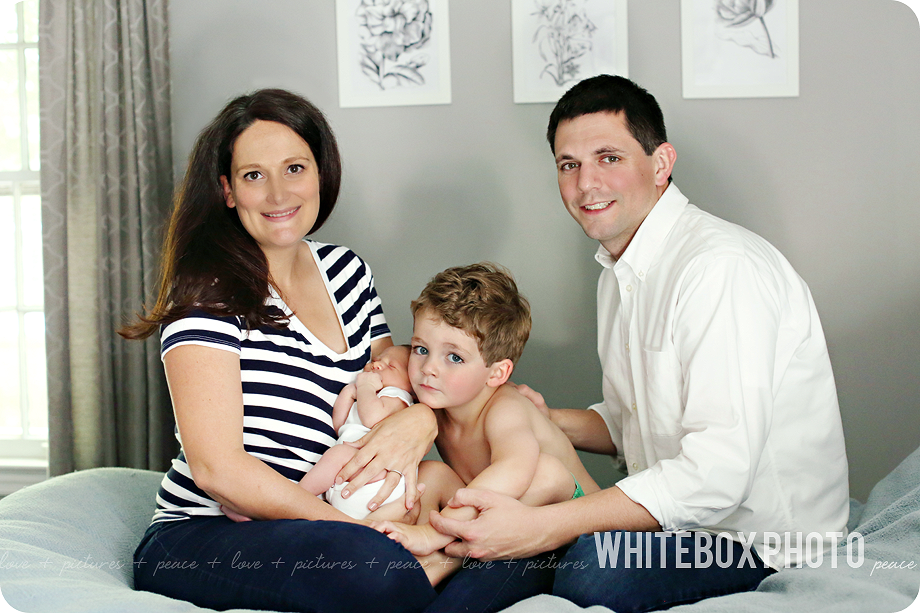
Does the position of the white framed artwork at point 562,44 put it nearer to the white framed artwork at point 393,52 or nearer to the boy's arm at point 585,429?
the white framed artwork at point 393,52

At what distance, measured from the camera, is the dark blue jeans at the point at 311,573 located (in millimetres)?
1339

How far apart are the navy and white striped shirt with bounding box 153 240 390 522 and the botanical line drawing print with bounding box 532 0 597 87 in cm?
143

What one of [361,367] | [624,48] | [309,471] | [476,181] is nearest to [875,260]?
[624,48]

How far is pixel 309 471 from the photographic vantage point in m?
1.61

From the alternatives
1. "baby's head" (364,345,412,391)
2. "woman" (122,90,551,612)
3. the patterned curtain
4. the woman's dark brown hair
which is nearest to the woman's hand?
"woman" (122,90,551,612)

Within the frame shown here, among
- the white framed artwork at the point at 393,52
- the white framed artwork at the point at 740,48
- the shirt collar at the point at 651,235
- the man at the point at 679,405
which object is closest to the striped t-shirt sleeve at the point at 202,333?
the man at the point at 679,405

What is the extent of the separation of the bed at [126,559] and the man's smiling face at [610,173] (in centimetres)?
93

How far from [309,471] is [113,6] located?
1998mm

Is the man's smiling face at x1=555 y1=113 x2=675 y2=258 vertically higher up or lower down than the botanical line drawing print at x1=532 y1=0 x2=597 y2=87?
lower down

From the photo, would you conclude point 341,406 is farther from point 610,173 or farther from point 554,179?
point 554,179

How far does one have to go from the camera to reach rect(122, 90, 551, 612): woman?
4.56 feet

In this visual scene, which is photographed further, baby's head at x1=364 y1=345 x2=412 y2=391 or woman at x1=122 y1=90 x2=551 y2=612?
baby's head at x1=364 y1=345 x2=412 y2=391

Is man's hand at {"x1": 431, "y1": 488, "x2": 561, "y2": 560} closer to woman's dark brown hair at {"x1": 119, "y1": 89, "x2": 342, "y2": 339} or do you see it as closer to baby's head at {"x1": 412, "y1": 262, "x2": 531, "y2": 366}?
baby's head at {"x1": 412, "y1": 262, "x2": 531, "y2": 366}

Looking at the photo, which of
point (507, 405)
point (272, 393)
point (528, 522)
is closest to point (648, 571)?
point (528, 522)
